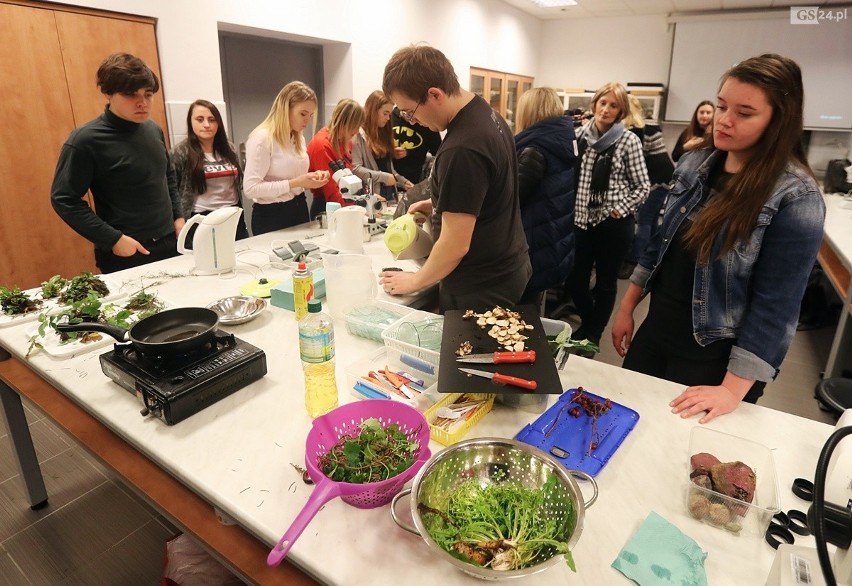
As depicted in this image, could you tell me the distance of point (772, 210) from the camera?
3.99 feet

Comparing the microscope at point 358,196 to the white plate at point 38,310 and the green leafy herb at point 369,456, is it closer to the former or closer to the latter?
the white plate at point 38,310

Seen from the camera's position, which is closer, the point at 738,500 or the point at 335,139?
the point at 738,500

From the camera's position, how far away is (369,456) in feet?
3.13

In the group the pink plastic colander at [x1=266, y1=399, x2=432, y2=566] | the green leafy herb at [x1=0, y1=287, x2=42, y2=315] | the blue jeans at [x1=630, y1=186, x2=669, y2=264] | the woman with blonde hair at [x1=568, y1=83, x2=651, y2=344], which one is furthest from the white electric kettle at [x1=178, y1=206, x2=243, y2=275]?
the blue jeans at [x1=630, y1=186, x2=669, y2=264]

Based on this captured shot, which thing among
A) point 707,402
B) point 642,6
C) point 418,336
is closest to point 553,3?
point 642,6

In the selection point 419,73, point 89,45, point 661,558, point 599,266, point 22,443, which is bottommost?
point 22,443

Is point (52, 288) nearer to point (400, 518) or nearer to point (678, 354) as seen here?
point (400, 518)

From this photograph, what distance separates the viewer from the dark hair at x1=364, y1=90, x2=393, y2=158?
3.40m

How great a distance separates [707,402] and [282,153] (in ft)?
7.52

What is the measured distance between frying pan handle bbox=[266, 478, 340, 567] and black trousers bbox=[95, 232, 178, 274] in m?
1.98

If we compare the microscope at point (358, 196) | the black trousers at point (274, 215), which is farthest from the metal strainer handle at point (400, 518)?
the black trousers at point (274, 215)

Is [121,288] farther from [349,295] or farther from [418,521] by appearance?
[418,521]

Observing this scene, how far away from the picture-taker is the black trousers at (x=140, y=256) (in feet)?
7.78

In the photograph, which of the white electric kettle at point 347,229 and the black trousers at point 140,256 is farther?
the black trousers at point 140,256
